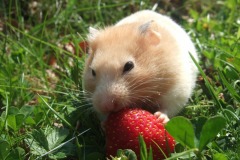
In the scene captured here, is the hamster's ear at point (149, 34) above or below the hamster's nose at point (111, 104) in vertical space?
above

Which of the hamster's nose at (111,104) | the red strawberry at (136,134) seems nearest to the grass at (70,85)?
the red strawberry at (136,134)

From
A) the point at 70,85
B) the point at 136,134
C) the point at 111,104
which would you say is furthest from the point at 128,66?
the point at 70,85

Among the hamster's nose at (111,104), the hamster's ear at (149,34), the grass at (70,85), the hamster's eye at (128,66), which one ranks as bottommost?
the grass at (70,85)

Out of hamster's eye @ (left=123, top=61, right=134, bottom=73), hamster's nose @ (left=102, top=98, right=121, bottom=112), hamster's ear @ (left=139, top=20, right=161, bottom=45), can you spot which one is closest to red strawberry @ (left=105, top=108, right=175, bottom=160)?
hamster's nose @ (left=102, top=98, right=121, bottom=112)

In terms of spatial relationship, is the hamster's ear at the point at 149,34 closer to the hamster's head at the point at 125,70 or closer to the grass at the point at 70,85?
the hamster's head at the point at 125,70

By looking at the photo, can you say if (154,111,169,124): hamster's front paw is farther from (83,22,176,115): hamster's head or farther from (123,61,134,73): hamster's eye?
(123,61,134,73): hamster's eye

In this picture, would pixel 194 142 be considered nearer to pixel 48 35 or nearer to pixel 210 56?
pixel 210 56

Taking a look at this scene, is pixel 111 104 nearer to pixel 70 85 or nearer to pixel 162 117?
pixel 162 117

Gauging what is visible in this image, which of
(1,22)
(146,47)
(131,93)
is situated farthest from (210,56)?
(1,22)
